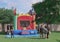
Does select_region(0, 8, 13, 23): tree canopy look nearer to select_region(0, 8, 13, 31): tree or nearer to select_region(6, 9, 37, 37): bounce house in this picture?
select_region(0, 8, 13, 31): tree

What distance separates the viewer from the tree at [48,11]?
42.9m

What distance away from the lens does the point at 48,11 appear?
4416 cm

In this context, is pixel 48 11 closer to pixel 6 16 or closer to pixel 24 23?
pixel 24 23

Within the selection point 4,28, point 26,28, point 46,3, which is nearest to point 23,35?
point 26,28

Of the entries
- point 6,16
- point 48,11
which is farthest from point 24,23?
point 6,16

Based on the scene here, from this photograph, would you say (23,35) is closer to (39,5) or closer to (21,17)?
(21,17)

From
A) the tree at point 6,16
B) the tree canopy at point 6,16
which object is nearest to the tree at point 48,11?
the tree at point 6,16

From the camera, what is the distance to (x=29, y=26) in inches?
1225

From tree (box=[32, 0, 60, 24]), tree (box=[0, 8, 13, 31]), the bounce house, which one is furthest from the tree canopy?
the bounce house

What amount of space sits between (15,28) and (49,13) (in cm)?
1494

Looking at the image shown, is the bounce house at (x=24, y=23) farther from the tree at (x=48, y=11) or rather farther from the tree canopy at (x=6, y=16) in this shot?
the tree canopy at (x=6, y=16)

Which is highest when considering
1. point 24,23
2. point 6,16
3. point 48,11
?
point 48,11

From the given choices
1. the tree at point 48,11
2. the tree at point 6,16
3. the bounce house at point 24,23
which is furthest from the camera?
the tree at point 6,16

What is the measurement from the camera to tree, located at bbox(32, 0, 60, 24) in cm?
4288
